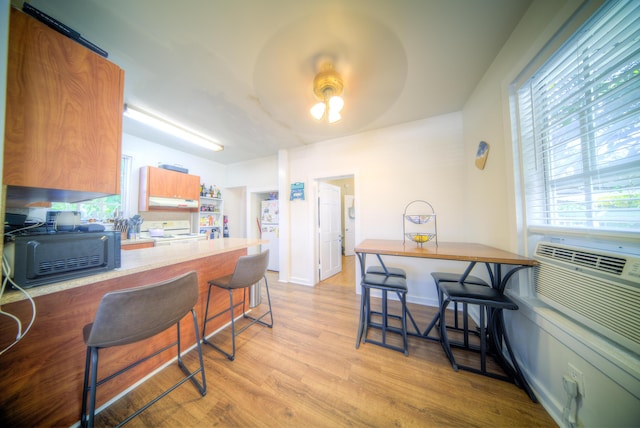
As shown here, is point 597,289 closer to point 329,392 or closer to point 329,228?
point 329,392

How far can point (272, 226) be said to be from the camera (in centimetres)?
416

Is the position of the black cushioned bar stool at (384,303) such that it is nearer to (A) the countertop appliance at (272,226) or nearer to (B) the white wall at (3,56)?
(B) the white wall at (3,56)

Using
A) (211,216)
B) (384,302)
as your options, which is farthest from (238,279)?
(211,216)

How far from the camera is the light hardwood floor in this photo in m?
1.13

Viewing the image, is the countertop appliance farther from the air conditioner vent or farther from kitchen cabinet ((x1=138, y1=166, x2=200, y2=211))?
the air conditioner vent

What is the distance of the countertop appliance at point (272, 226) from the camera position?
4.14m

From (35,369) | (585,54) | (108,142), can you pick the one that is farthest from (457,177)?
(35,369)

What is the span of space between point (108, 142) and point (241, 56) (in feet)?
4.23

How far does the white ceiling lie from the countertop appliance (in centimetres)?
208

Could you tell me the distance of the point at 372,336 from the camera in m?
1.92

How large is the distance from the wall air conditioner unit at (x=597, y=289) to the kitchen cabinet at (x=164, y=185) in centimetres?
489

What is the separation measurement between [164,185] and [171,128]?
1.12m

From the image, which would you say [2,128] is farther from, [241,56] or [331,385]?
[331,385]

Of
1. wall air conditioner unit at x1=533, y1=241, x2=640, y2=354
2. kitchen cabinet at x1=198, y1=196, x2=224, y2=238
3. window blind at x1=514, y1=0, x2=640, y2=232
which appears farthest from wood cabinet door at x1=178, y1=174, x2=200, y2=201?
wall air conditioner unit at x1=533, y1=241, x2=640, y2=354
